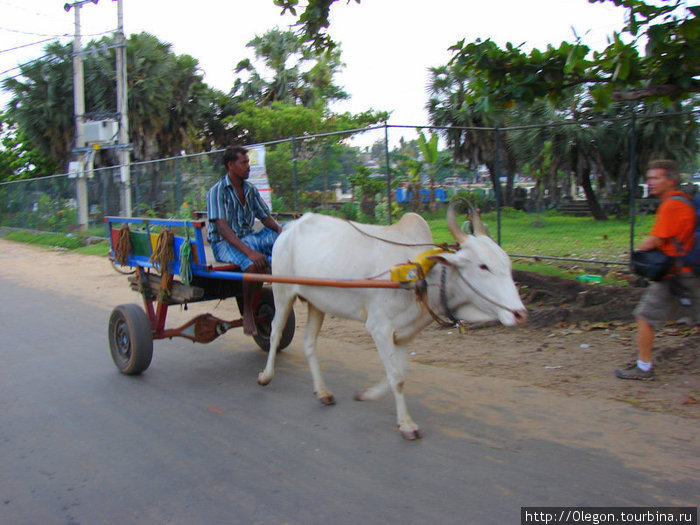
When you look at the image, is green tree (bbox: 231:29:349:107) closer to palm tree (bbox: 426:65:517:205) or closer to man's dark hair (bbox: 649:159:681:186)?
palm tree (bbox: 426:65:517:205)

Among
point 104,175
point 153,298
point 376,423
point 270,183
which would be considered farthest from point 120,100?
point 376,423

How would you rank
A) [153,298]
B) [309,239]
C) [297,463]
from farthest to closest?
1. [153,298]
2. [309,239]
3. [297,463]

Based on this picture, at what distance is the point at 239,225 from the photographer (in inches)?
219

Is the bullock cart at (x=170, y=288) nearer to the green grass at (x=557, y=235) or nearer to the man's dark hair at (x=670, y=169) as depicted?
the man's dark hair at (x=670, y=169)

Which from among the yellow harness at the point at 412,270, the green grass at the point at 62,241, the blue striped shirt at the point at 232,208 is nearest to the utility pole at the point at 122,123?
the green grass at the point at 62,241

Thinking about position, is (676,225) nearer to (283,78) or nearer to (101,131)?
(101,131)

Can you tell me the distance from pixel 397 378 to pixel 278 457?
950mm

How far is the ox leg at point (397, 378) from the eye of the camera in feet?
13.5

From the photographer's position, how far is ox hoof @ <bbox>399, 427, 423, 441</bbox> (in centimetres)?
407

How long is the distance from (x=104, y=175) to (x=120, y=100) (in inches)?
92.8

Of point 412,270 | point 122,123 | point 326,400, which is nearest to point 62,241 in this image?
point 122,123

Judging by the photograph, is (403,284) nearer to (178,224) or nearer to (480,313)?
(480,313)

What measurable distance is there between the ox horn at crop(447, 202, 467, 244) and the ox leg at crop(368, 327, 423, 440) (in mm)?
841

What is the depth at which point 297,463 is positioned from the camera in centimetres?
381
